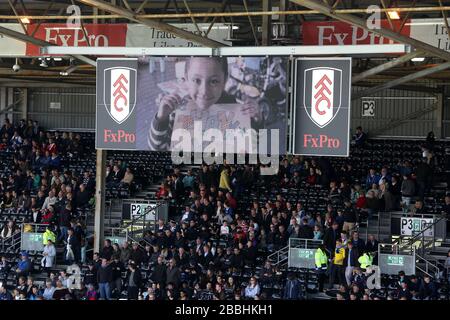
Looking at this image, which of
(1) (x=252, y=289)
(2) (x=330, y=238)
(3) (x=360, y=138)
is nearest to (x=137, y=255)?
(1) (x=252, y=289)

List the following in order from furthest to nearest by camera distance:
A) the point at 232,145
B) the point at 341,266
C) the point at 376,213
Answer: the point at 376,213 < the point at 341,266 < the point at 232,145

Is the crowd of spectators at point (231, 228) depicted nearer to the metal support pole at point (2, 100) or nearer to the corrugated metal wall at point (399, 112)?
the corrugated metal wall at point (399, 112)

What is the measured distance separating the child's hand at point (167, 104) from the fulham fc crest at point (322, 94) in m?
2.21

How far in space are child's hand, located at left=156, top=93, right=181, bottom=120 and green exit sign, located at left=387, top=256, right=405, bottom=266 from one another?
6.01 m

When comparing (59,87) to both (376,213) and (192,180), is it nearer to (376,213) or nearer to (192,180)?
(192,180)

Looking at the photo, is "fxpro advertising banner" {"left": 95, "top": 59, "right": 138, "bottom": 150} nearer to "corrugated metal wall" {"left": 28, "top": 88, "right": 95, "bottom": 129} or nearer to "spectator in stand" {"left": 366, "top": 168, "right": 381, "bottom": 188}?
"spectator in stand" {"left": 366, "top": 168, "right": 381, "bottom": 188}

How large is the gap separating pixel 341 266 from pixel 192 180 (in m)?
6.80

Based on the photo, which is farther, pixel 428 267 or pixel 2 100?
pixel 2 100

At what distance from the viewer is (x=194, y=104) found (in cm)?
1689

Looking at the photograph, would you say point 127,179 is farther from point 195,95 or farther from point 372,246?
point 195,95

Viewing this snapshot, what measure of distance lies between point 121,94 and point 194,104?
1342 millimetres

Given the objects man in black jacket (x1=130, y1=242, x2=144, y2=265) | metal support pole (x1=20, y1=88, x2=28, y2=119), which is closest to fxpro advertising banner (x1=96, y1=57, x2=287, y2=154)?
man in black jacket (x1=130, y1=242, x2=144, y2=265)

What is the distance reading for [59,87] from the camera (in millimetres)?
34594
